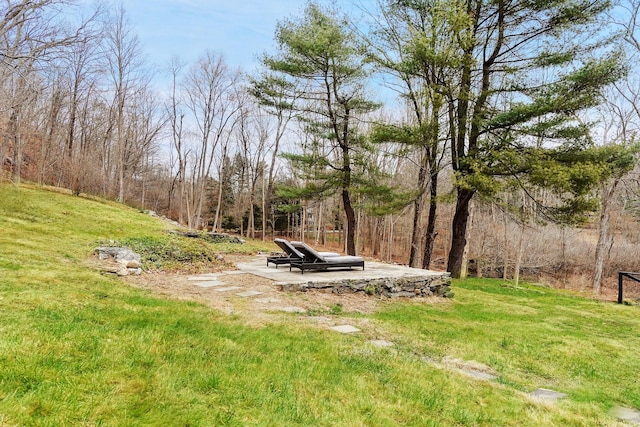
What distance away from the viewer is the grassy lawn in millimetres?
2037

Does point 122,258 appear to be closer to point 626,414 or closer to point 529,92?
point 626,414

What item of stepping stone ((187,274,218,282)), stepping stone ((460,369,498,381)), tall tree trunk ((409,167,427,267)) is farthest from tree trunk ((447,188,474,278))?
stepping stone ((460,369,498,381))

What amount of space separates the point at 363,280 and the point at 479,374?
11.7 feet

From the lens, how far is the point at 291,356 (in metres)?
3.17

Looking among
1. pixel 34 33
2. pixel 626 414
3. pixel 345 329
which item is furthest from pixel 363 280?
pixel 34 33

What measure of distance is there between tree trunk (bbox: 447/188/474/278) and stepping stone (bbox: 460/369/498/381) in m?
7.39

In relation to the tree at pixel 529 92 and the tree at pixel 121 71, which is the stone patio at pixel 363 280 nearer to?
the tree at pixel 529 92

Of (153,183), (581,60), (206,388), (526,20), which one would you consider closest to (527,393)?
(206,388)

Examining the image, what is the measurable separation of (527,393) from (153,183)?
33.7 meters

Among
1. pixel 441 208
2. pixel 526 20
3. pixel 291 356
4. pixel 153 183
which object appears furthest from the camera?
pixel 153 183

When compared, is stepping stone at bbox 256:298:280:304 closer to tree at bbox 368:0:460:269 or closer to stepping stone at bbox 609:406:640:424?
stepping stone at bbox 609:406:640:424

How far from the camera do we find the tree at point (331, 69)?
11.3 m

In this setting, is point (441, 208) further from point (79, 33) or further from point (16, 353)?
point (16, 353)

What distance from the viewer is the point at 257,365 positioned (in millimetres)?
2822
